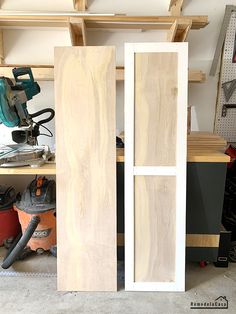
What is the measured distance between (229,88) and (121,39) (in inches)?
37.2

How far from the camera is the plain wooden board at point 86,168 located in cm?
157

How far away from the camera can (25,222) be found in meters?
2.03

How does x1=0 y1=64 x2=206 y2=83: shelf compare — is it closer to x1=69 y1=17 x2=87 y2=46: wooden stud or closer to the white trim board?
x1=69 y1=17 x2=87 y2=46: wooden stud

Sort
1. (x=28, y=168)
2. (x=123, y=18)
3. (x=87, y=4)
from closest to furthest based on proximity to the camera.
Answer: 1. (x=28, y=168)
2. (x=123, y=18)
3. (x=87, y=4)

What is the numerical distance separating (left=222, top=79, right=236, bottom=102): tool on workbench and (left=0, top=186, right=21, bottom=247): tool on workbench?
75.2 inches

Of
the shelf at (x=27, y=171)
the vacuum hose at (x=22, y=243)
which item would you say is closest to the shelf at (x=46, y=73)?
the shelf at (x=27, y=171)

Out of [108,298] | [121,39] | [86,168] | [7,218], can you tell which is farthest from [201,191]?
[7,218]

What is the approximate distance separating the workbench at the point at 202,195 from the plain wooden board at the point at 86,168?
0.13m

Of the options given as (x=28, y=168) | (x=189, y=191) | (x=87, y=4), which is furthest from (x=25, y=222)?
(x=87, y=4)

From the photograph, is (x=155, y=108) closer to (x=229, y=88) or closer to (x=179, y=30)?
(x=179, y=30)

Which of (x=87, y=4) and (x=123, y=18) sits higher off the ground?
(x=87, y=4)

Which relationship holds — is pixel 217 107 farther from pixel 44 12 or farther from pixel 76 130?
pixel 44 12

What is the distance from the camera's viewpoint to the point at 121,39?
7.32 ft

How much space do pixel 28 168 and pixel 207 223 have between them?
46.2 inches
